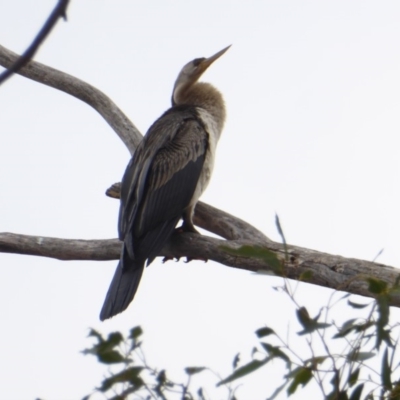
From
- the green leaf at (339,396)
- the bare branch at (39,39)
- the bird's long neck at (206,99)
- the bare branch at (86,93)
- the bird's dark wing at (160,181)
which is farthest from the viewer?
the bird's long neck at (206,99)

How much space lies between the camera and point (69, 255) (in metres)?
3.83

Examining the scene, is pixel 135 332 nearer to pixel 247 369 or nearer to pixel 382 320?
pixel 247 369

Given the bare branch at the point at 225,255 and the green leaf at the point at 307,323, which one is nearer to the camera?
the green leaf at the point at 307,323

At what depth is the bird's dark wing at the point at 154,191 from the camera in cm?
389

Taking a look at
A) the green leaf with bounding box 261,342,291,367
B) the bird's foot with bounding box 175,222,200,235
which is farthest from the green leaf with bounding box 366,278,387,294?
the bird's foot with bounding box 175,222,200,235

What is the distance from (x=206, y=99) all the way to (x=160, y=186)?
1.14m

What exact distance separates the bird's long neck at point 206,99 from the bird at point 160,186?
0.01m

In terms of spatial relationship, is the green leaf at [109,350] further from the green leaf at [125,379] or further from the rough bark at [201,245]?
the rough bark at [201,245]

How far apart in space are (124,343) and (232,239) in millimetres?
2062

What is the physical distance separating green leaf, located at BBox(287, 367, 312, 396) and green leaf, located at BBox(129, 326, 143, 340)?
0.39 meters

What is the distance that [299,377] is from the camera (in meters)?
1.86

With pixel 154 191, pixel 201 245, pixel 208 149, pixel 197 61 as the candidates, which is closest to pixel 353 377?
pixel 201 245

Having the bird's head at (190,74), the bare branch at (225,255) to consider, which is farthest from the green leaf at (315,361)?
the bird's head at (190,74)

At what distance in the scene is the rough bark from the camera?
331cm
